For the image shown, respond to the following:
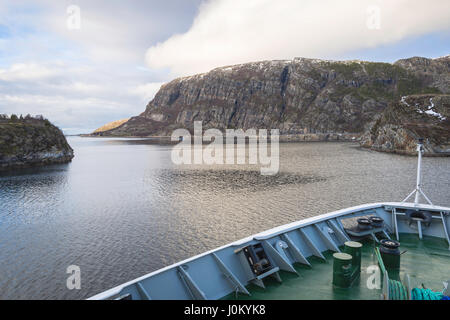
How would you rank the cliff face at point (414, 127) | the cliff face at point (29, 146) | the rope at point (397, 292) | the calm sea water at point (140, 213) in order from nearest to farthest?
1. the rope at point (397, 292)
2. the calm sea water at point (140, 213)
3. the cliff face at point (29, 146)
4. the cliff face at point (414, 127)

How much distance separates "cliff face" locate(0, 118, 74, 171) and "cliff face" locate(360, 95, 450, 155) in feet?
427

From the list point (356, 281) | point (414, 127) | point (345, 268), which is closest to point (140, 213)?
point (356, 281)

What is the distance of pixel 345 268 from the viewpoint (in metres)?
10.3

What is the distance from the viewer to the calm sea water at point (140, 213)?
20359 millimetres

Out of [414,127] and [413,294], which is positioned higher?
[414,127]

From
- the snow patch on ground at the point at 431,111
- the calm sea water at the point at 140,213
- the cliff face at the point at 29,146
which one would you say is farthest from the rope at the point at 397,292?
the snow patch on ground at the point at 431,111

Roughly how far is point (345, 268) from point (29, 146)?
10424cm

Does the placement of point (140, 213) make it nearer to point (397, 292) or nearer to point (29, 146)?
point (397, 292)

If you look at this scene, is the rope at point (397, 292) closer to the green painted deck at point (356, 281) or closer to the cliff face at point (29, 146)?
the green painted deck at point (356, 281)

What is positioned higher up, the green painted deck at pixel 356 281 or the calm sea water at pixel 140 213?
the green painted deck at pixel 356 281

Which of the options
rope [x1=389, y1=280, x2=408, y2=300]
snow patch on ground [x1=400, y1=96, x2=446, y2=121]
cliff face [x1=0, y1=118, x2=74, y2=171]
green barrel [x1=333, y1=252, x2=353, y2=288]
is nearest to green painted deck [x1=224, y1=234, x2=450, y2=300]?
green barrel [x1=333, y1=252, x2=353, y2=288]

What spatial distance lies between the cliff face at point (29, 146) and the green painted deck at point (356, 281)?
93186 mm
